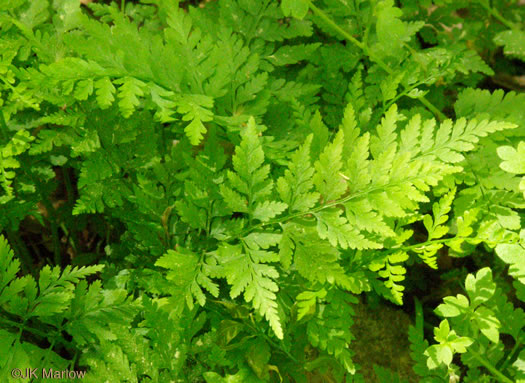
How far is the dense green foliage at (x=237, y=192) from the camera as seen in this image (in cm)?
151

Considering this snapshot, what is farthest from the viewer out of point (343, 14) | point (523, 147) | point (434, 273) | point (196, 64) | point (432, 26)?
point (434, 273)

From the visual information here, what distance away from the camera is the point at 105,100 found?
150 cm

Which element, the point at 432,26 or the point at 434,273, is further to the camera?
the point at 434,273

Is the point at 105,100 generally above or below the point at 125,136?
above

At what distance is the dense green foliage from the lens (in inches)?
59.4

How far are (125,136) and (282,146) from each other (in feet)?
1.82

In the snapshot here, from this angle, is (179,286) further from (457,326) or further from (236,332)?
(457,326)

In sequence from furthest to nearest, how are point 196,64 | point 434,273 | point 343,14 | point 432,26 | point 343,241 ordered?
point 434,273
point 432,26
point 343,14
point 196,64
point 343,241

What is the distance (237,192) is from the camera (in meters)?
1.85

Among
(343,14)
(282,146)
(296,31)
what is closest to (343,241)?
(282,146)
